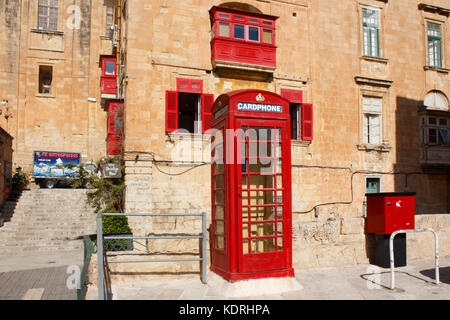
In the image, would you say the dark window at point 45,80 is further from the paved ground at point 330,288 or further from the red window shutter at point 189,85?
the paved ground at point 330,288

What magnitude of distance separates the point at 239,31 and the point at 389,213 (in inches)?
336

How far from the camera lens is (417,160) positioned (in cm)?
1809

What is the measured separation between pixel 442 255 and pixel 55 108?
80.1ft

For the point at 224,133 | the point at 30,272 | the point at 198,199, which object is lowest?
the point at 30,272

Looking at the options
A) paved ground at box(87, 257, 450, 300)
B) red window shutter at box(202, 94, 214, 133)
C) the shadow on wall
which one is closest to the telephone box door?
paved ground at box(87, 257, 450, 300)

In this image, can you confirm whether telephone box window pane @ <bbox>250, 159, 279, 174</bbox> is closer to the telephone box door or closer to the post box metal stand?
the telephone box door

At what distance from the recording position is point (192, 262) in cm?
847

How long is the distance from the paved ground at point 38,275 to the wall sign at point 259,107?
16.4 ft

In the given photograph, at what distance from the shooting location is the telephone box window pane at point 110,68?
2305 centimetres

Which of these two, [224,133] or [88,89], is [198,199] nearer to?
[224,133]

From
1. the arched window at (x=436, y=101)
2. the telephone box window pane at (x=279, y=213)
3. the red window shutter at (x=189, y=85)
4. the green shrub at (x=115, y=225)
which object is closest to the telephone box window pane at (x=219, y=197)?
the telephone box window pane at (x=279, y=213)

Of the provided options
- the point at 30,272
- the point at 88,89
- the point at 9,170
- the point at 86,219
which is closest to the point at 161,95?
the point at 30,272

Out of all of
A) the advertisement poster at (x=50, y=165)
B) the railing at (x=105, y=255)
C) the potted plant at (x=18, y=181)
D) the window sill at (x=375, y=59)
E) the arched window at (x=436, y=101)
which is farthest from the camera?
the advertisement poster at (x=50, y=165)

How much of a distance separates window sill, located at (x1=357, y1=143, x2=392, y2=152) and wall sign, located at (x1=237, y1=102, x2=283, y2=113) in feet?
32.7
